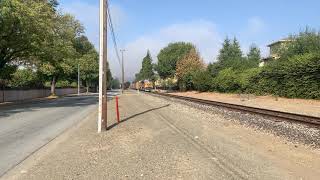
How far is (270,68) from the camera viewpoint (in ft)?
154

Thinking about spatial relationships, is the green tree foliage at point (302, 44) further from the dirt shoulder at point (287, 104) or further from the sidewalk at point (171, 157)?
the sidewalk at point (171, 157)

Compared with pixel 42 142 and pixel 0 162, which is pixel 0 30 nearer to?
pixel 42 142

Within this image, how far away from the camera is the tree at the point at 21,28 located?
3641 centimetres

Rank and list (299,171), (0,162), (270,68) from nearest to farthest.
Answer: (299,171)
(0,162)
(270,68)

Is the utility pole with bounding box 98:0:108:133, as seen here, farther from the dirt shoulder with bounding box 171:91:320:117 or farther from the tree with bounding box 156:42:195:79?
the tree with bounding box 156:42:195:79

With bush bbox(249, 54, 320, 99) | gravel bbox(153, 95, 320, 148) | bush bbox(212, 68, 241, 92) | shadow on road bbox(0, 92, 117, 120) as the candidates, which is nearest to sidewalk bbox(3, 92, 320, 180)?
gravel bbox(153, 95, 320, 148)

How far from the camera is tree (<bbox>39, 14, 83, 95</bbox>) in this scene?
48.3 metres

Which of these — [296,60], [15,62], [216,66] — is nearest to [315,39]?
[296,60]

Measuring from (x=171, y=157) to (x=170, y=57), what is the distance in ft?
401

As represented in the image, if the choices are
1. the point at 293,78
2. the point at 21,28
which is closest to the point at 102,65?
the point at 21,28

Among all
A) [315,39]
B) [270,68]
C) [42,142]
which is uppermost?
[315,39]

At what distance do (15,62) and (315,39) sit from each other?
34.6 m

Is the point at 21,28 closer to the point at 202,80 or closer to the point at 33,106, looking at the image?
the point at 33,106

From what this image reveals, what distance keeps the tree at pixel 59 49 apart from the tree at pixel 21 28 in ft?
8.71
